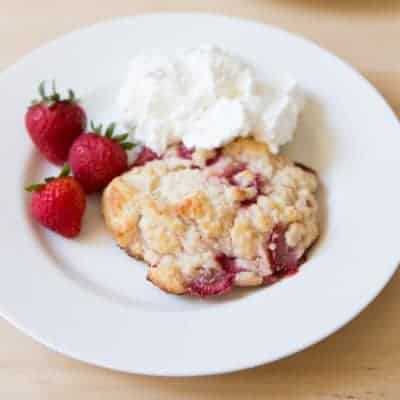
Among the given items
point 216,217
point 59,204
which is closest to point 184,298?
point 216,217

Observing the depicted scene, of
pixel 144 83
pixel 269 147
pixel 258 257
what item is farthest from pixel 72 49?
pixel 258 257

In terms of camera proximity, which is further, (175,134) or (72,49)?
(72,49)

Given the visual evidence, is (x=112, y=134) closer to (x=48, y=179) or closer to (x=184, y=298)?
(x=48, y=179)

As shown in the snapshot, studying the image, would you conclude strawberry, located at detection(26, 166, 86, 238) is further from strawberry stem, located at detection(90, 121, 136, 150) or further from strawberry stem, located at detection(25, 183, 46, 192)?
strawberry stem, located at detection(90, 121, 136, 150)

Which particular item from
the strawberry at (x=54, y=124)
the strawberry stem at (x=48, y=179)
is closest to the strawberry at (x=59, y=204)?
the strawberry stem at (x=48, y=179)

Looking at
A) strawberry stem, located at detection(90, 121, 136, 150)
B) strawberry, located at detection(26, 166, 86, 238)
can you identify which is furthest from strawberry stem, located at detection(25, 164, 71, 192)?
strawberry stem, located at detection(90, 121, 136, 150)

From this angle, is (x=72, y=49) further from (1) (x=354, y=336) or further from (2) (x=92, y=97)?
(1) (x=354, y=336)
